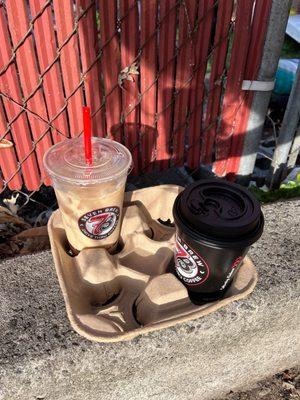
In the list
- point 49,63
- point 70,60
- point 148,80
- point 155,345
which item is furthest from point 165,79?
point 155,345

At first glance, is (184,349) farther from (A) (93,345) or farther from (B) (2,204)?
(B) (2,204)

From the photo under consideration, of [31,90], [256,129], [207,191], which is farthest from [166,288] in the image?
[256,129]

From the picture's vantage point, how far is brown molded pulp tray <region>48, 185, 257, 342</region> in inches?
57.9

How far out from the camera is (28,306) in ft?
5.17

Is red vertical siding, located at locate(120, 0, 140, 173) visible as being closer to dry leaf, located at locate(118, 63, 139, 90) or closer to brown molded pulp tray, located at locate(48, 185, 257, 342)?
dry leaf, located at locate(118, 63, 139, 90)

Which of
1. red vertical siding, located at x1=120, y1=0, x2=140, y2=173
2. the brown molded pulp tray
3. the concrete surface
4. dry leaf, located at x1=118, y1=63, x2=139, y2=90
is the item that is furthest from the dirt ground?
dry leaf, located at x1=118, y1=63, x2=139, y2=90

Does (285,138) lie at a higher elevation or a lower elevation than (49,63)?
lower

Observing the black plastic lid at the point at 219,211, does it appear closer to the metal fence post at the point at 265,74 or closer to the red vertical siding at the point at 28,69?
the red vertical siding at the point at 28,69

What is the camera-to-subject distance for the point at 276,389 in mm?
2117

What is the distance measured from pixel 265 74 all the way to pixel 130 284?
1572mm

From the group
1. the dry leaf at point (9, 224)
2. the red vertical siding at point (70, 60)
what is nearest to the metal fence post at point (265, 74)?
the red vertical siding at point (70, 60)

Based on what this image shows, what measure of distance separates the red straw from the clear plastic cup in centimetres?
4

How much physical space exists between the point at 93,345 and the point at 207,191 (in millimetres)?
703

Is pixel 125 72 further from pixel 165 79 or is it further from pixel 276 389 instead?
pixel 276 389
